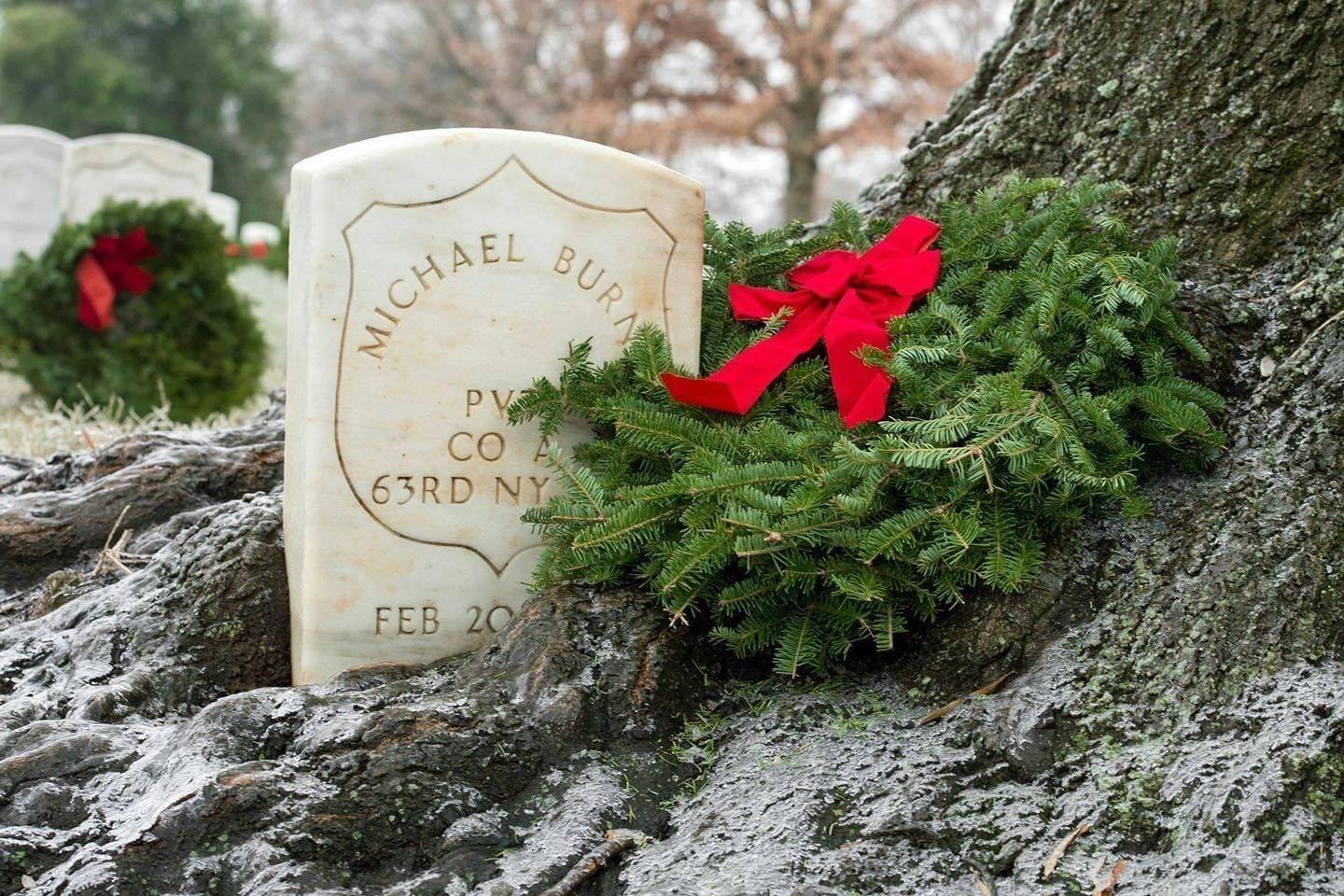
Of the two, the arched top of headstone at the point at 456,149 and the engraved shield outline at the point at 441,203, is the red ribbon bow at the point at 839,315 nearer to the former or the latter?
the engraved shield outline at the point at 441,203

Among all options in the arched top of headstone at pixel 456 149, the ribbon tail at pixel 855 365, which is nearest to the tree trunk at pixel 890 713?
the ribbon tail at pixel 855 365

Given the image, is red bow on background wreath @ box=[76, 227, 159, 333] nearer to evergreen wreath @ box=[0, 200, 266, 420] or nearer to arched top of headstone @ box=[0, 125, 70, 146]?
evergreen wreath @ box=[0, 200, 266, 420]

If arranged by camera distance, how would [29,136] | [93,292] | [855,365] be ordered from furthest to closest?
[29,136]
[93,292]
[855,365]

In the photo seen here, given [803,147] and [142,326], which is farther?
[803,147]

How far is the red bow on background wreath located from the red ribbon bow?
5115 mm

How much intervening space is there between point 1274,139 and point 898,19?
55.9ft

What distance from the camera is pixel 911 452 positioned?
86.8 inches

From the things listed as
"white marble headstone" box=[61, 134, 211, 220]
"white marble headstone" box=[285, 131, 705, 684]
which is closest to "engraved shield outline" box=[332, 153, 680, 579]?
"white marble headstone" box=[285, 131, 705, 684]

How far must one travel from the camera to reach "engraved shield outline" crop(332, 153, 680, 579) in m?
2.58

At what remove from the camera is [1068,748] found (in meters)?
2.03

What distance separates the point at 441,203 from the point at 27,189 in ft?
33.1

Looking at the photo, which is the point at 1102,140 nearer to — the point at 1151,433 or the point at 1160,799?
the point at 1151,433

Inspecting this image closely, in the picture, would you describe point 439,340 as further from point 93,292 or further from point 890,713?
point 93,292

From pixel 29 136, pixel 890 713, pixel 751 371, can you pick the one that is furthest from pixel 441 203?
pixel 29 136
